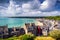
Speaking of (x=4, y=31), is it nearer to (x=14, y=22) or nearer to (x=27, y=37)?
(x=14, y=22)

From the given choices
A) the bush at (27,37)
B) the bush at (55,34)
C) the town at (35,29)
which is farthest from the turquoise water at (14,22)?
the bush at (55,34)

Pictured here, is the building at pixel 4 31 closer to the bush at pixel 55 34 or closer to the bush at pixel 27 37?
the bush at pixel 27 37

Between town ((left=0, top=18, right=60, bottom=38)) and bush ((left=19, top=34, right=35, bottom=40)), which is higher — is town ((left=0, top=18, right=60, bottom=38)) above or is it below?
above

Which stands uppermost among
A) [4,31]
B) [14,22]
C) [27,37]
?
[14,22]

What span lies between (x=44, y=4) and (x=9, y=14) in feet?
1.97

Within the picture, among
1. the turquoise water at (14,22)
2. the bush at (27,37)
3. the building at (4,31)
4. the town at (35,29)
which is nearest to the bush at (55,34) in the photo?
the town at (35,29)

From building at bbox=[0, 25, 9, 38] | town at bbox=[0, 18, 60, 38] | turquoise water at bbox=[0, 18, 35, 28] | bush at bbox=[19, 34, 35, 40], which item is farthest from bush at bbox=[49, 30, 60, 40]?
building at bbox=[0, 25, 9, 38]

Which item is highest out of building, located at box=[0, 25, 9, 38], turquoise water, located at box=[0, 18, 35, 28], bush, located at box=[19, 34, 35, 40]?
turquoise water, located at box=[0, 18, 35, 28]

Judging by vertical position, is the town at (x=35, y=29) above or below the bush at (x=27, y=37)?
above

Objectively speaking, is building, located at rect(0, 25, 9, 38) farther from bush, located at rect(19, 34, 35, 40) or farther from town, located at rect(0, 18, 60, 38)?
bush, located at rect(19, 34, 35, 40)

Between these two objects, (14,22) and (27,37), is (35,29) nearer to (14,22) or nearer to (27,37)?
(27,37)

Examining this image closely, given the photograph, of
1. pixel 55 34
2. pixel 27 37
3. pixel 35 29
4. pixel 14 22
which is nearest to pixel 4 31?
pixel 14 22

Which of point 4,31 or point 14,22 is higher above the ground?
point 14,22

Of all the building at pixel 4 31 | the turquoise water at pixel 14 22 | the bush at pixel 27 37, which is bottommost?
the bush at pixel 27 37
